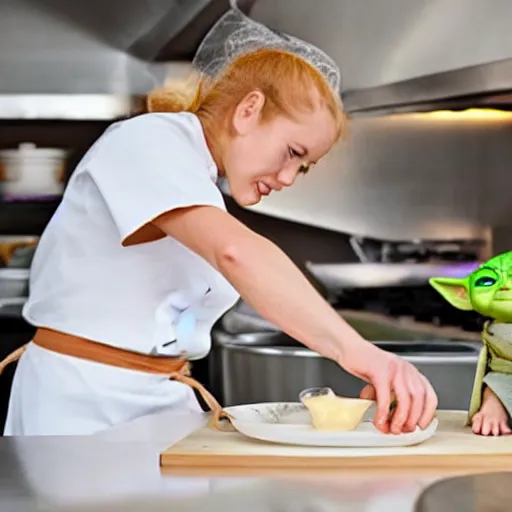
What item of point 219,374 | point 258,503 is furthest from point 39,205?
point 258,503

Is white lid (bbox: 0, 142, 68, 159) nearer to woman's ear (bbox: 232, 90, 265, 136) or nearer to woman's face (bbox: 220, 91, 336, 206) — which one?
woman's face (bbox: 220, 91, 336, 206)

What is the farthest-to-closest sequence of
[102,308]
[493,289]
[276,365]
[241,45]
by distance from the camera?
1. [276,365]
2. [241,45]
3. [102,308]
4. [493,289]

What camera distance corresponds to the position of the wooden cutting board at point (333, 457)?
693mm

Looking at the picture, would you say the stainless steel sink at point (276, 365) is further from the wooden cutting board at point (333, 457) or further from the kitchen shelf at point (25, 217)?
Answer: the wooden cutting board at point (333, 457)

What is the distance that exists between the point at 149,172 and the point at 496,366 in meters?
0.39

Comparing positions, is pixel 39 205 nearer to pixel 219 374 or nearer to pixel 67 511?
pixel 219 374

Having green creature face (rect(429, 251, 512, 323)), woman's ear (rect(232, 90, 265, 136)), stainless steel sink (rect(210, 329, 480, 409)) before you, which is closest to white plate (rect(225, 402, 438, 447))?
green creature face (rect(429, 251, 512, 323))

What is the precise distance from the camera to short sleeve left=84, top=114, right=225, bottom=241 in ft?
2.83

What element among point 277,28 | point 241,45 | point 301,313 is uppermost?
point 277,28

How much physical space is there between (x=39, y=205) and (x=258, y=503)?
130cm

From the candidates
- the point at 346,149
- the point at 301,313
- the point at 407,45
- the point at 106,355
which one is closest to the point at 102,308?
the point at 106,355

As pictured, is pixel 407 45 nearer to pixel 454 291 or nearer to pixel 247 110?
pixel 247 110

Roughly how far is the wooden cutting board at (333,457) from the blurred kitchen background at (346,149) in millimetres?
992

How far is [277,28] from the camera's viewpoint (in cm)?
176
